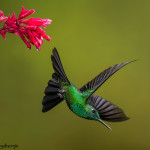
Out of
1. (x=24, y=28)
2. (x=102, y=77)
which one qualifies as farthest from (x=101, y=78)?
(x=24, y=28)

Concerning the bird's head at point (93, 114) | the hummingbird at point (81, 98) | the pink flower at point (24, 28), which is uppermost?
the pink flower at point (24, 28)

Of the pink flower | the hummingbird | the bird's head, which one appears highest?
the pink flower

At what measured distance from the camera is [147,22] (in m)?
1.68

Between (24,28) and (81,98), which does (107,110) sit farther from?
(24,28)

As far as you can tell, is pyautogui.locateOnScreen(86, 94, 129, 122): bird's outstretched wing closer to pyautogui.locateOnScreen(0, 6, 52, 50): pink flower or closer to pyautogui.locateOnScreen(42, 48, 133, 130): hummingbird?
pyautogui.locateOnScreen(42, 48, 133, 130): hummingbird

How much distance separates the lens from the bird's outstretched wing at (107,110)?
1.78ft

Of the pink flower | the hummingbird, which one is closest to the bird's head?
the hummingbird

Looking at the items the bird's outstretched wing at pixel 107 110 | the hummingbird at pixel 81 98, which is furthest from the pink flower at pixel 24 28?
the bird's outstretched wing at pixel 107 110

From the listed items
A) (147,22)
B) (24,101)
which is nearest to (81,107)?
(24,101)

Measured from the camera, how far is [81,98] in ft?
2.10

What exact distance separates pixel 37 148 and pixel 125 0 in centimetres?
99

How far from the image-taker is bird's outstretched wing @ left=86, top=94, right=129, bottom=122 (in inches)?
21.4

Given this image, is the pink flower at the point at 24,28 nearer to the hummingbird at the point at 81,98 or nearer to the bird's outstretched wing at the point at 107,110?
the hummingbird at the point at 81,98

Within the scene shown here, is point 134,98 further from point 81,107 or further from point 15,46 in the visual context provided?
point 81,107
